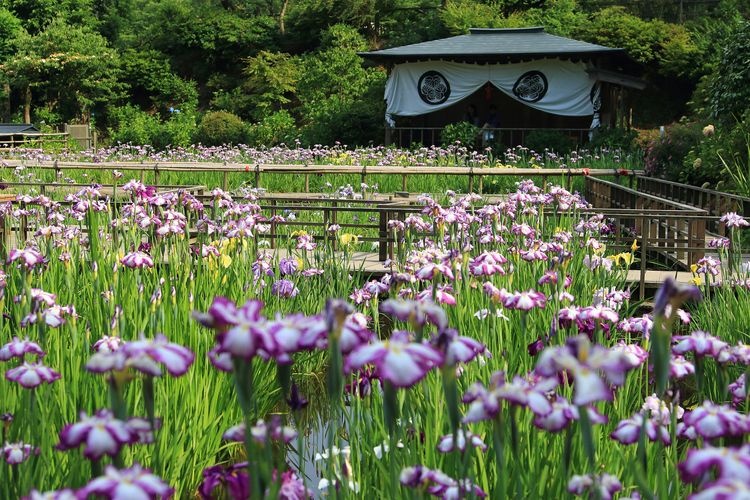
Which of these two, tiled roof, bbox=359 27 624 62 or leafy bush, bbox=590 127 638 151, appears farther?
tiled roof, bbox=359 27 624 62

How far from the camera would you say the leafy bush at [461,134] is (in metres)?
18.5

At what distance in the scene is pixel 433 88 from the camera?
22094 millimetres

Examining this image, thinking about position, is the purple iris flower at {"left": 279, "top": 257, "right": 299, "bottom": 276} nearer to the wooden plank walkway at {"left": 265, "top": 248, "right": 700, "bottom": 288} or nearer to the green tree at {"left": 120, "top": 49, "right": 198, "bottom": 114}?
the wooden plank walkway at {"left": 265, "top": 248, "right": 700, "bottom": 288}

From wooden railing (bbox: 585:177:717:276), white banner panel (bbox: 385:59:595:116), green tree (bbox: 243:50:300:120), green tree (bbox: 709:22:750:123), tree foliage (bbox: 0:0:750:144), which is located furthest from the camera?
green tree (bbox: 243:50:300:120)

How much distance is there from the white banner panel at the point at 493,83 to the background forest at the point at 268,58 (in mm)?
1329

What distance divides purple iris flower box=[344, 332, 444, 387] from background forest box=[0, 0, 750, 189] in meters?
21.6

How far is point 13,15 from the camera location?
3259 centimetres

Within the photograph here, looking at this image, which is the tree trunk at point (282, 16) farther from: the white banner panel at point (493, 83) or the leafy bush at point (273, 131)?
the white banner panel at point (493, 83)

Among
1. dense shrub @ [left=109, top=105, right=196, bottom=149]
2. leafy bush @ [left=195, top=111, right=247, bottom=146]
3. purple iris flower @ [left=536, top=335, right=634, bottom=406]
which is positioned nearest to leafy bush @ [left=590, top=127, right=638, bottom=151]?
leafy bush @ [left=195, top=111, right=247, bottom=146]

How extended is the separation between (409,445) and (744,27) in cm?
1063

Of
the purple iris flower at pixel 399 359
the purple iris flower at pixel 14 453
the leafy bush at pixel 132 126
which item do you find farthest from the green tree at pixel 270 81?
the purple iris flower at pixel 399 359

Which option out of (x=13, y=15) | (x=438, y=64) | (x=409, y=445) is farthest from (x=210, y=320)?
(x=13, y=15)

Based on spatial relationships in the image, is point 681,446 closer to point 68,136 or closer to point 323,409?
point 323,409

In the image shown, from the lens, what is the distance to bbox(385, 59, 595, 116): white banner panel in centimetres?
2112
